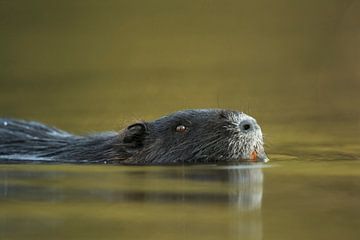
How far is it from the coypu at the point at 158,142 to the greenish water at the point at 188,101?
0.99 feet

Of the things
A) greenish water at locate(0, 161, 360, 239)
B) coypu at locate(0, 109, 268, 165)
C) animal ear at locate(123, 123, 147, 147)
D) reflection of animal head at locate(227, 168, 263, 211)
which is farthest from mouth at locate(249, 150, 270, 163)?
animal ear at locate(123, 123, 147, 147)

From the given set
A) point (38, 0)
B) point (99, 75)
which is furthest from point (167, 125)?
point (38, 0)

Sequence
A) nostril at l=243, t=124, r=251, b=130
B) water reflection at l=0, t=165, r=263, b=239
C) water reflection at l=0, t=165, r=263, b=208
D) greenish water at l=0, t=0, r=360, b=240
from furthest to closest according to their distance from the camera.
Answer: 1. nostril at l=243, t=124, r=251, b=130
2. water reflection at l=0, t=165, r=263, b=208
3. greenish water at l=0, t=0, r=360, b=240
4. water reflection at l=0, t=165, r=263, b=239

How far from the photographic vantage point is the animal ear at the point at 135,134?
11.1 m

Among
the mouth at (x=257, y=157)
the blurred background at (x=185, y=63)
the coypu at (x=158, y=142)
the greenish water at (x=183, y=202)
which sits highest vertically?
the blurred background at (x=185, y=63)

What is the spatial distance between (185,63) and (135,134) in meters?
9.29

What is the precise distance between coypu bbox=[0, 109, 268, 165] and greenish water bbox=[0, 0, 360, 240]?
0.30 m

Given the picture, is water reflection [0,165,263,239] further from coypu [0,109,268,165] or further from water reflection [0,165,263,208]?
coypu [0,109,268,165]

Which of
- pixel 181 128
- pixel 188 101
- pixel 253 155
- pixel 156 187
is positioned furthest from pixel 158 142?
pixel 188 101

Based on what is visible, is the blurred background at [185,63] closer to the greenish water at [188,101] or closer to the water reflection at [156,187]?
the greenish water at [188,101]

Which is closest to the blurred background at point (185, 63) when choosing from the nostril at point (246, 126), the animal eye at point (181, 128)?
the animal eye at point (181, 128)

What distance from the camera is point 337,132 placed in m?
13.1

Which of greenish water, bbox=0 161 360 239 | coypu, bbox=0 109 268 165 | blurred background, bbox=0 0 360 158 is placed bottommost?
greenish water, bbox=0 161 360 239

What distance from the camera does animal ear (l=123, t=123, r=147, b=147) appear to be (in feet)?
36.5
